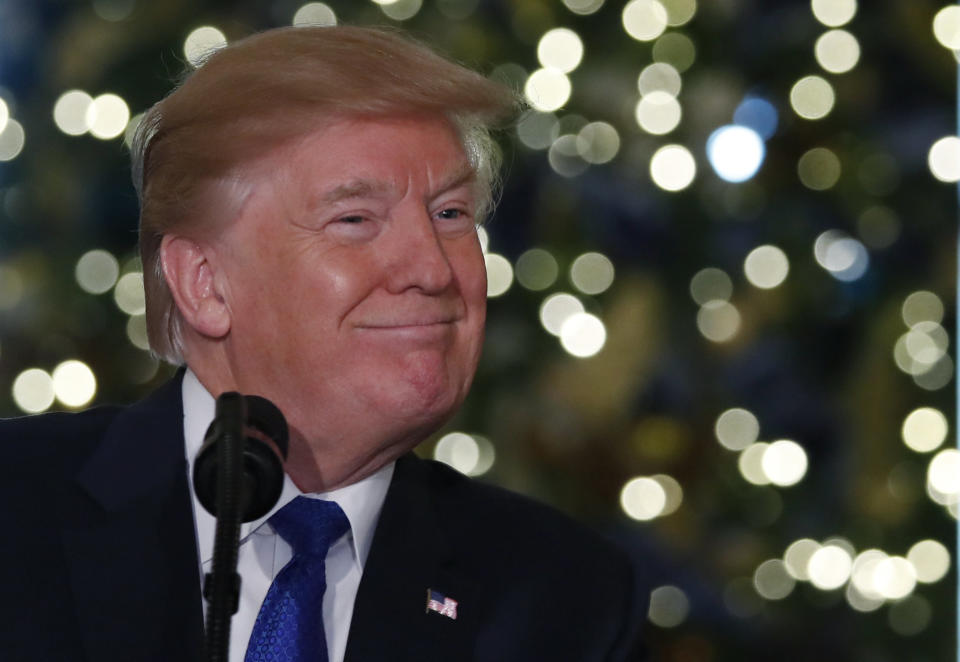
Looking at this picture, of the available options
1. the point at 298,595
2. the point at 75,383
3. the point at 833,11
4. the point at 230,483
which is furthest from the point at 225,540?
the point at 833,11

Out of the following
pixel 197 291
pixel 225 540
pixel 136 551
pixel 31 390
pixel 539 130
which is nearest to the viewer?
pixel 225 540

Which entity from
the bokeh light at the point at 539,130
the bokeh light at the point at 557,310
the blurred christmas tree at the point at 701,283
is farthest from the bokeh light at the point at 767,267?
the bokeh light at the point at 539,130

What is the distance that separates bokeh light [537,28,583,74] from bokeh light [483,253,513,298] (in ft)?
1.33

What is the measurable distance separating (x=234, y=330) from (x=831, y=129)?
1.76m

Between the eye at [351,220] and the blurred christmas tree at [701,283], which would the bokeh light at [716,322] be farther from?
the eye at [351,220]

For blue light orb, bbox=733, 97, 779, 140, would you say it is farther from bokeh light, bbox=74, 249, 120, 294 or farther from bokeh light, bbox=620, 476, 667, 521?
bokeh light, bbox=74, 249, 120, 294

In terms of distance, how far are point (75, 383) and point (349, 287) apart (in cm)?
139

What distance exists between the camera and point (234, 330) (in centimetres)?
196

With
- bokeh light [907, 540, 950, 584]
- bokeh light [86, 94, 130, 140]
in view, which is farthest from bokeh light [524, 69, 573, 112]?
bokeh light [907, 540, 950, 584]

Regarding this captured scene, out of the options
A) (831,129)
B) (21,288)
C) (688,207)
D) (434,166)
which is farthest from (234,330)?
(831,129)

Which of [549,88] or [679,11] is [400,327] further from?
[679,11]

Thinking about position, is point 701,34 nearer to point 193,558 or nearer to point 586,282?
point 586,282

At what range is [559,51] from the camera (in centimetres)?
325

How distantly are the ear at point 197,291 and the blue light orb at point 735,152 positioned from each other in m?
1.55
